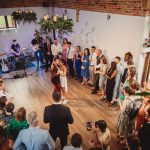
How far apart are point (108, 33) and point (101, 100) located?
7.04 feet

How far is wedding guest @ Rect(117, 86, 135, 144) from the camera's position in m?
4.36

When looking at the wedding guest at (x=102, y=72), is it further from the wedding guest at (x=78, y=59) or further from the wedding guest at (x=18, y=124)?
the wedding guest at (x=18, y=124)

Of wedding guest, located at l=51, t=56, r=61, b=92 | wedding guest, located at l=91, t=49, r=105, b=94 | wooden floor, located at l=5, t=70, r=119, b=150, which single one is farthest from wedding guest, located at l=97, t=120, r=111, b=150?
wedding guest, located at l=91, t=49, r=105, b=94

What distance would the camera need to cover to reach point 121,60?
21.2 feet

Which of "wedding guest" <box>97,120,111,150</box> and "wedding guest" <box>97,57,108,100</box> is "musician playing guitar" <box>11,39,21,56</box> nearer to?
"wedding guest" <box>97,57,108,100</box>

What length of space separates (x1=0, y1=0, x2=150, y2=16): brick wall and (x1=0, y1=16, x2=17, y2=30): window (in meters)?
0.74

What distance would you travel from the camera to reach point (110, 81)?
625 centimetres

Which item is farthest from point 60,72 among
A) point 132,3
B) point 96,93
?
point 132,3

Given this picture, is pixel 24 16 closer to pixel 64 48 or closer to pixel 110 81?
pixel 64 48

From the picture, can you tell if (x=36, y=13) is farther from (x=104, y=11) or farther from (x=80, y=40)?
(x=104, y=11)

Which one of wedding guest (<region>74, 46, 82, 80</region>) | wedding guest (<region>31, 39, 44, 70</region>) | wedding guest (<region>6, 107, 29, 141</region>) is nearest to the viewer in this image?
Result: wedding guest (<region>6, 107, 29, 141</region>)

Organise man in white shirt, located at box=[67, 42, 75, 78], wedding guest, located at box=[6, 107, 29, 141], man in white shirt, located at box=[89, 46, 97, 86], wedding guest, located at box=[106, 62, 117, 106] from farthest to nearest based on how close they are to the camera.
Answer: man in white shirt, located at box=[67, 42, 75, 78] → man in white shirt, located at box=[89, 46, 97, 86] → wedding guest, located at box=[106, 62, 117, 106] → wedding guest, located at box=[6, 107, 29, 141]

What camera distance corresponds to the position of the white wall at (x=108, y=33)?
5.85m

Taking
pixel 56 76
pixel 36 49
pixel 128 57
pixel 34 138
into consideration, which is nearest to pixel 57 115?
pixel 34 138
